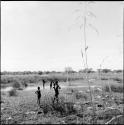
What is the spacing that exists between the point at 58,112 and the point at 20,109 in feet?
4.87

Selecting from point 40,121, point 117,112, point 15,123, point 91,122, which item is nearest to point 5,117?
point 15,123

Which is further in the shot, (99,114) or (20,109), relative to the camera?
(20,109)

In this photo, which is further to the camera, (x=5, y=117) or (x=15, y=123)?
(x=5, y=117)

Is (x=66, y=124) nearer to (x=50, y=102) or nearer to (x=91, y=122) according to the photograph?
(x=91, y=122)

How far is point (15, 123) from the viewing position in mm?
7094

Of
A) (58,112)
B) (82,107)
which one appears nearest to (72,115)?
(58,112)

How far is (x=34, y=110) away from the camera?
26.4 feet

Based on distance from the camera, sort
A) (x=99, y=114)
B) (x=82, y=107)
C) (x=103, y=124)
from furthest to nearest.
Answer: (x=82, y=107)
(x=99, y=114)
(x=103, y=124)

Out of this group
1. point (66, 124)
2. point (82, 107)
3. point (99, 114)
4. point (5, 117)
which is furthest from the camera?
point (82, 107)

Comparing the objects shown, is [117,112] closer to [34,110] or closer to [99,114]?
[99,114]

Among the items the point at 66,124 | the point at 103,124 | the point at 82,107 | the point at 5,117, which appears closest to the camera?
the point at 103,124

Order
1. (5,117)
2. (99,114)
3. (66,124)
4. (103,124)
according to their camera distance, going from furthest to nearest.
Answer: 1. (5,117)
2. (99,114)
3. (66,124)
4. (103,124)

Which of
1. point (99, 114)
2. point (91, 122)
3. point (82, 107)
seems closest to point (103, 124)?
point (91, 122)

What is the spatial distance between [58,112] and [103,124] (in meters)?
Result: 1.67
